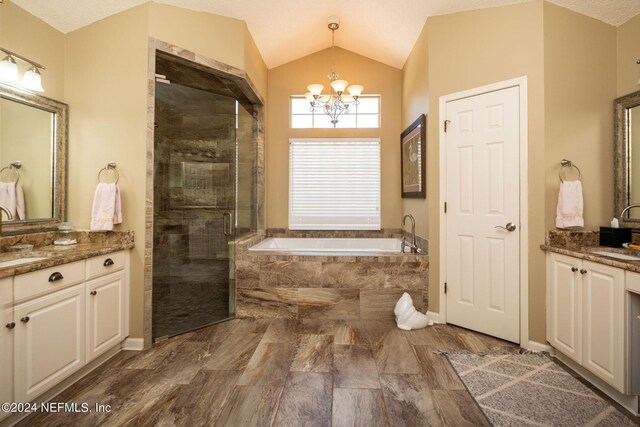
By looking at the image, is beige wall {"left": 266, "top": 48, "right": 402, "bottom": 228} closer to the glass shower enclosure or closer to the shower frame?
the glass shower enclosure

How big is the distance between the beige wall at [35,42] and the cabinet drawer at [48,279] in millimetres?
1402

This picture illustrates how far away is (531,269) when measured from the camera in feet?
8.39

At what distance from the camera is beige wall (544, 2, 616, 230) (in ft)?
8.23

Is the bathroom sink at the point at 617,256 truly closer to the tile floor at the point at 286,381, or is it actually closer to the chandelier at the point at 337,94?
the tile floor at the point at 286,381

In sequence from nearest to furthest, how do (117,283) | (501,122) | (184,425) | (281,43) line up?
1. (184,425)
2. (117,283)
3. (501,122)
4. (281,43)

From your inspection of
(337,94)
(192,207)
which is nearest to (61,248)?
(192,207)

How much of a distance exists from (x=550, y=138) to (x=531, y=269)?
3.36ft

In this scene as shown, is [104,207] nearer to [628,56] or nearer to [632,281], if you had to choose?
[632,281]

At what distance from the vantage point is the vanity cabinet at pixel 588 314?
1851 millimetres

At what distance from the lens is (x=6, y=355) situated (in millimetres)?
1611

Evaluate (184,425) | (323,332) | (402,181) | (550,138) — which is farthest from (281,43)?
(184,425)

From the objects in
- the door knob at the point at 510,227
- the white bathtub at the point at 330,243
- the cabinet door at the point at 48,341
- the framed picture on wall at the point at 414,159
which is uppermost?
the framed picture on wall at the point at 414,159

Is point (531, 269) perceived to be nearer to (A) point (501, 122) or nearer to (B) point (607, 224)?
(B) point (607, 224)

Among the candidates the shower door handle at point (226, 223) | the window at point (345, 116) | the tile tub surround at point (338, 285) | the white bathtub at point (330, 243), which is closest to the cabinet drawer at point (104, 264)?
the shower door handle at point (226, 223)
